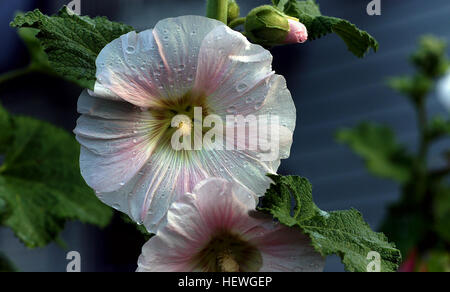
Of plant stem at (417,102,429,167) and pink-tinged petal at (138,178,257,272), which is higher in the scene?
plant stem at (417,102,429,167)

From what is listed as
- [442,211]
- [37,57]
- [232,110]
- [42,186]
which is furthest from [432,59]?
[232,110]

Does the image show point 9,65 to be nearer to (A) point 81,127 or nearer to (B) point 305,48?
(B) point 305,48

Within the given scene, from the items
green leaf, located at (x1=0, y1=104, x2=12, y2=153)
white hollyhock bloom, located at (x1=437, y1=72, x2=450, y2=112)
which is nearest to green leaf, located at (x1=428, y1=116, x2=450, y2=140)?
white hollyhock bloom, located at (x1=437, y1=72, x2=450, y2=112)

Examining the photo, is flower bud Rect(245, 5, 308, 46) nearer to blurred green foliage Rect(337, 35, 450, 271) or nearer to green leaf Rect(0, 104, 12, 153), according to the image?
green leaf Rect(0, 104, 12, 153)

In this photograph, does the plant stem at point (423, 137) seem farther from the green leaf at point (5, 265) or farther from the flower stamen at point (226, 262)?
the flower stamen at point (226, 262)

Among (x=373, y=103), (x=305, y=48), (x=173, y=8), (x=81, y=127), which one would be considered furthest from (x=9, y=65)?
(x=81, y=127)
